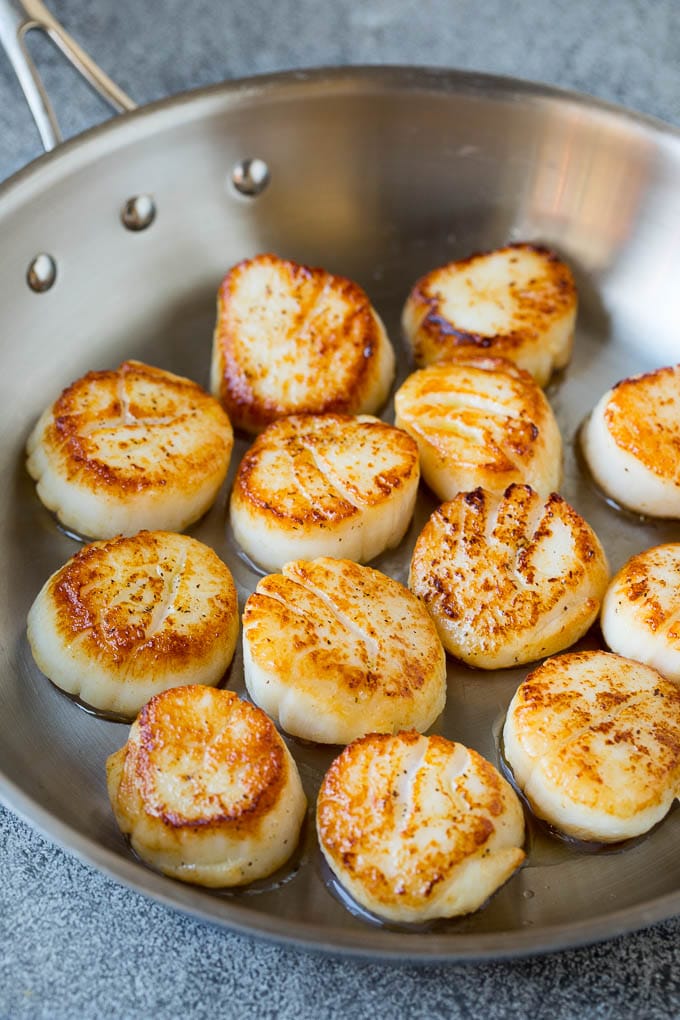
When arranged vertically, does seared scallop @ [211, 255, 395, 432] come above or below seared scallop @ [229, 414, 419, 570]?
above

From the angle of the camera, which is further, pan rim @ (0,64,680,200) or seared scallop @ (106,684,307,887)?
pan rim @ (0,64,680,200)

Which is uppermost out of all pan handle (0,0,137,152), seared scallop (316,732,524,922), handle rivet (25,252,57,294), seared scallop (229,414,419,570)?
pan handle (0,0,137,152)

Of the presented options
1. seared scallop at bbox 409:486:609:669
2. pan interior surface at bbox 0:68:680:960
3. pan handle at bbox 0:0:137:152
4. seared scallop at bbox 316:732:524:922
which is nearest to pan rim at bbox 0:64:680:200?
pan interior surface at bbox 0:68:680:960

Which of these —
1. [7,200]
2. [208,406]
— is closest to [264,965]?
[208,406]

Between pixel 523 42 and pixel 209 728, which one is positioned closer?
pixel 209 728

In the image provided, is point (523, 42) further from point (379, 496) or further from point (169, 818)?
point (169, 818)

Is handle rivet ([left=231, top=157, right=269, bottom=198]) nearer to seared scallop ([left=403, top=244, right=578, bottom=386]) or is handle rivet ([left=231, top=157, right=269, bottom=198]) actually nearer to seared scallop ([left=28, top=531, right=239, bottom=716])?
seared scallop ([left=403, top=244, right=578, bottom=386])

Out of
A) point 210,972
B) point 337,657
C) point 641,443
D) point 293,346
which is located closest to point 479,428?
point 641,443
